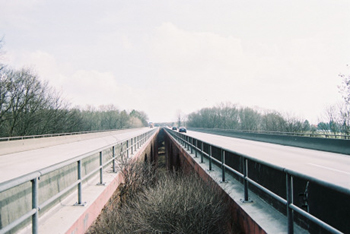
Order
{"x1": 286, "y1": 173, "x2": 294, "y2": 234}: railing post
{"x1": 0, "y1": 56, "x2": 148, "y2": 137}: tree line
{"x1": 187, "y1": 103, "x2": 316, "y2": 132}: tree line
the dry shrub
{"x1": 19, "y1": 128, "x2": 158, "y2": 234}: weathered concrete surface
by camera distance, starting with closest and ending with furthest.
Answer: {"x1": 286, "y1": 173, "x2": 294, "y2": 234}: railing post < {"x1": 19, "y1": 128, "x2": 158, "y2": 234}: weathered concrete surface < the dry shrub < {"x1": 0, "y1": 56, "x2": 148, "y2": 137}: tree line < {"x1": 187, "y1": 103, "x2": 316, "y2": 132}: tree line

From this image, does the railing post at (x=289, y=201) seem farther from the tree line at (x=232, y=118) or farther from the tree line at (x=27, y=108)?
the tree line at (x=232, y=118)

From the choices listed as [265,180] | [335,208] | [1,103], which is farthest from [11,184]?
[1,103]

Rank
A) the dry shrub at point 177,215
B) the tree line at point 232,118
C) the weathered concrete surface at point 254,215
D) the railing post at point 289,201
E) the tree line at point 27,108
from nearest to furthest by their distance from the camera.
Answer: the railing post at point 289,201 < the weathered concrete surface at point 254,215 < the dry shrub at point 177,215 < the tree line at point 27,108 < the tree line at point 232,118

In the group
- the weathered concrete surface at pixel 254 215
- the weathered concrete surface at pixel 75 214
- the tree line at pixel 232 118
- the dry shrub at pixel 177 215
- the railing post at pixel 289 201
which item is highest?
the tree line at pixel 232 118

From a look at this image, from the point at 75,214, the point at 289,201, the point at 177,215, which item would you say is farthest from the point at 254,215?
the point at 75,214

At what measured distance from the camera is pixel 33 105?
3450cm

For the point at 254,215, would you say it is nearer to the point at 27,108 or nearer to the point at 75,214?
the point at 75,214

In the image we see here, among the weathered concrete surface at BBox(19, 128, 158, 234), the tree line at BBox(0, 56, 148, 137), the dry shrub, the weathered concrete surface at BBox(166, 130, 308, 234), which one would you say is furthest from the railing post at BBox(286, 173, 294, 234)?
the tree line at BBox(0, 56, 148, 137)

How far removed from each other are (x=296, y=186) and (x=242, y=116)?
315ft

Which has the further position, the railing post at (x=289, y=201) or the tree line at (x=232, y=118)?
the tree line at (x=232, y=118)

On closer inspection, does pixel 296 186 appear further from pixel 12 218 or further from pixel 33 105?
pixel 33 105

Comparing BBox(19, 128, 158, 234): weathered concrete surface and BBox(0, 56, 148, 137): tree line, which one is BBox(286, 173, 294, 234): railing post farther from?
BBox(0, 56, 148, 137): tree line

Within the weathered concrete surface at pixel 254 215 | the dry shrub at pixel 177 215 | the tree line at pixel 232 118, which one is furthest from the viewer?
the tree line at pixel 232 118

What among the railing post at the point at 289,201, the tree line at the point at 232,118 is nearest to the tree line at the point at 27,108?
the railing post at the point at 289,201
